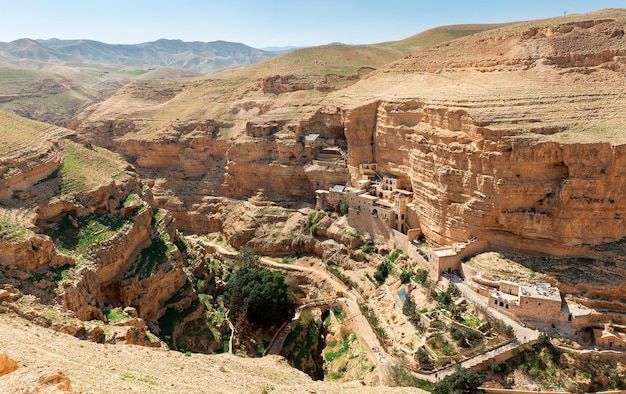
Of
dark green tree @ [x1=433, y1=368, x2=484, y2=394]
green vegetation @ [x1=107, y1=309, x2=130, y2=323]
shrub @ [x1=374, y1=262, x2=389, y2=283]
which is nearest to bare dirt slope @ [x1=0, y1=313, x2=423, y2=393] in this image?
green vegetation @ [x1=107, y1=309, x2=130, y2=323]

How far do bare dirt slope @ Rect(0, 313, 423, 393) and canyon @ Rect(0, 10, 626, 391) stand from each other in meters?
1.97

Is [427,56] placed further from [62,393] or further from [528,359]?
[62,393]

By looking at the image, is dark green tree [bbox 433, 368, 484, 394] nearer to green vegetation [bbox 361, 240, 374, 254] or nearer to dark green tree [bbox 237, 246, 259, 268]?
green vegetation [bbox 361, 240, 374, 254]

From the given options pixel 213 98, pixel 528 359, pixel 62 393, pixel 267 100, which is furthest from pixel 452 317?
pixel 213 98

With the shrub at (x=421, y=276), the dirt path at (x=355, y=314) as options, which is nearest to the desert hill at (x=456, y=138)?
the shrub at (x=421, y=276)

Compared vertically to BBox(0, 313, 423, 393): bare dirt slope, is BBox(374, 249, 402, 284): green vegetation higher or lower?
lower

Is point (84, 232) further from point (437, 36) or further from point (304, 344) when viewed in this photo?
point (437, 36)

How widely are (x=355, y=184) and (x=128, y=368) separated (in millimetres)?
34006

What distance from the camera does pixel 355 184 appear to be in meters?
46.9

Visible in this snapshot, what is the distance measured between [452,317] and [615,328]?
9242 millimetres

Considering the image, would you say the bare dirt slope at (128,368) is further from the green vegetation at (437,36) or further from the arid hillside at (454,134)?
the green vegetation at (437,36)

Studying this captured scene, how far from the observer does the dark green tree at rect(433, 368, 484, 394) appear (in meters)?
24.5

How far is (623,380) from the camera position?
2547cm

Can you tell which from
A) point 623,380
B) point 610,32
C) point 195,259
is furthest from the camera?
point 195,259
